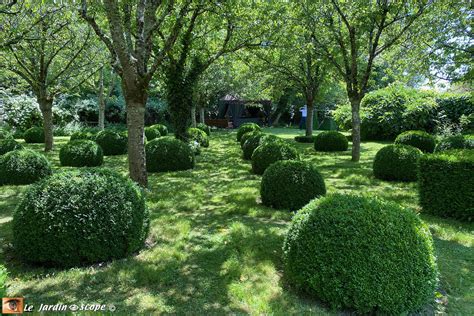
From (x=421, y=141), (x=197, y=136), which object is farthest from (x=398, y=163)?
(x=197, y=136)

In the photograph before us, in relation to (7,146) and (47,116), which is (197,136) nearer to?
(47,116)

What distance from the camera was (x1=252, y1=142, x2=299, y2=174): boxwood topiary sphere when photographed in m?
9.41

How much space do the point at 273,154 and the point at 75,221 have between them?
6.42m

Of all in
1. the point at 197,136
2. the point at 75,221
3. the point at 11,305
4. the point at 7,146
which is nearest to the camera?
the point at 11,305

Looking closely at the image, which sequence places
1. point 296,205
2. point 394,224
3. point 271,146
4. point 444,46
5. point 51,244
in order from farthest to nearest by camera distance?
point 444,46 < point 271,146 < point 296,205 < point 51,244 < point 394,224

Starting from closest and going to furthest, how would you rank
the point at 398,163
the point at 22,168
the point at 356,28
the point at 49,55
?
the point at 22,168
the point at 398,163
the point at 356,28
the point at 49,55

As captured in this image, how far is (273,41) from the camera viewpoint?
12.1 metres

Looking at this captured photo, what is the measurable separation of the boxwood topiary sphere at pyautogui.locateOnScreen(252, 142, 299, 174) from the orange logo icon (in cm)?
746

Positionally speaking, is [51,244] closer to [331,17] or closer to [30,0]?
[30,0]

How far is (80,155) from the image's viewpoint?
1102cm

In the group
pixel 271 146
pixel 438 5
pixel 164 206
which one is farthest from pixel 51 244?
pixel 438 5

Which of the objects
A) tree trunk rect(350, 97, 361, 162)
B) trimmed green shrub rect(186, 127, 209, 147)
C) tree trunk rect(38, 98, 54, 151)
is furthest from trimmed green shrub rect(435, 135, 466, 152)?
tree trunk rect(38, 98, 54, 151)

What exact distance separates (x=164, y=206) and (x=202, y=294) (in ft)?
11.1

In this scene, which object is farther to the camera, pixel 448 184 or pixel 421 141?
pixel 421 141
